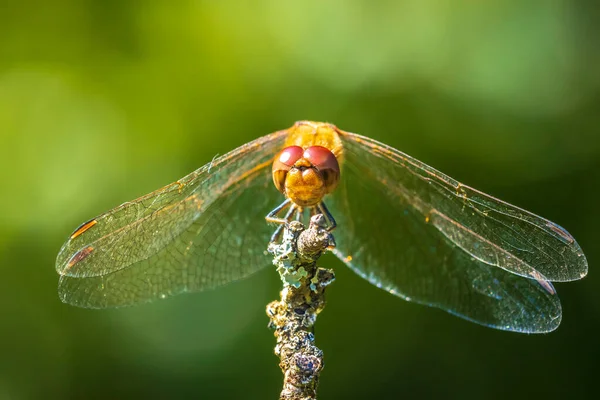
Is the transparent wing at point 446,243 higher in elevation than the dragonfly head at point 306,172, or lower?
lower

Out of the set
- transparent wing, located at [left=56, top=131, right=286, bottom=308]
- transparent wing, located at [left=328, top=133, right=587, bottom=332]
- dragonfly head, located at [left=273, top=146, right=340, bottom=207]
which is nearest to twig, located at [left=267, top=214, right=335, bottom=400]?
dragonfly head, located at [left=273, top=146, right=340, bottom=207]

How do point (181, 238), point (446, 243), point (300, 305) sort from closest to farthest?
point (300, 305), point (181, 238), point (446, 243)

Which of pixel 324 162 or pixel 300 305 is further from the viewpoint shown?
pixel 324 162

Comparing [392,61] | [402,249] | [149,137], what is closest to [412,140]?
[392,61]

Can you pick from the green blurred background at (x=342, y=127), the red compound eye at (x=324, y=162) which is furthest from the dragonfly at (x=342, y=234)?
the green blurred background at (x=342, y=127)

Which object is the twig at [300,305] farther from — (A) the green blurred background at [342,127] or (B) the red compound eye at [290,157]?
(A) the green blurred background at [342,127]

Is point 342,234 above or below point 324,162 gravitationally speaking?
below

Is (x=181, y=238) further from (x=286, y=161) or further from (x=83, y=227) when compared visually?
(x=286, y=161)

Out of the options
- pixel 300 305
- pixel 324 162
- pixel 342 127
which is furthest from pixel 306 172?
pixel 342 127
